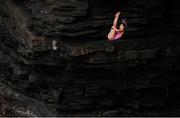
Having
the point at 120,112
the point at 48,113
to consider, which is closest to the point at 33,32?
the point at 48,113

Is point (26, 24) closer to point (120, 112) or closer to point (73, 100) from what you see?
point (73, 100)

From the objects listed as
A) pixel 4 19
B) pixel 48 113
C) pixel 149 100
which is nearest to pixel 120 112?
pixel 149 100

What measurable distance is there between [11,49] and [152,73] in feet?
23.2

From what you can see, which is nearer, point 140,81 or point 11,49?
point 140,81

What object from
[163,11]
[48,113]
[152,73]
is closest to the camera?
[163,11]

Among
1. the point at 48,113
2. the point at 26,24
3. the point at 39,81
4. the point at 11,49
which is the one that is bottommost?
the point at 48,113

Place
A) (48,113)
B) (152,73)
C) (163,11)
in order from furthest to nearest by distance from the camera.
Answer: (48,113), (152,73), (163,11)

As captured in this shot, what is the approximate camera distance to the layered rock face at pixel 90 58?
622 inches

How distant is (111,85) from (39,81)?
141 inches

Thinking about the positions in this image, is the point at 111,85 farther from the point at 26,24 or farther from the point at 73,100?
the point at 26,24

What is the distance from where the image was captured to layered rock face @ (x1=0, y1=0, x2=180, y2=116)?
15.8 m

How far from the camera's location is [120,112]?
18062 millimetres

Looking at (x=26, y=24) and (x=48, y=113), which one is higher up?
(x=26, y=24)

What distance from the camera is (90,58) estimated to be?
16422 millimetres
